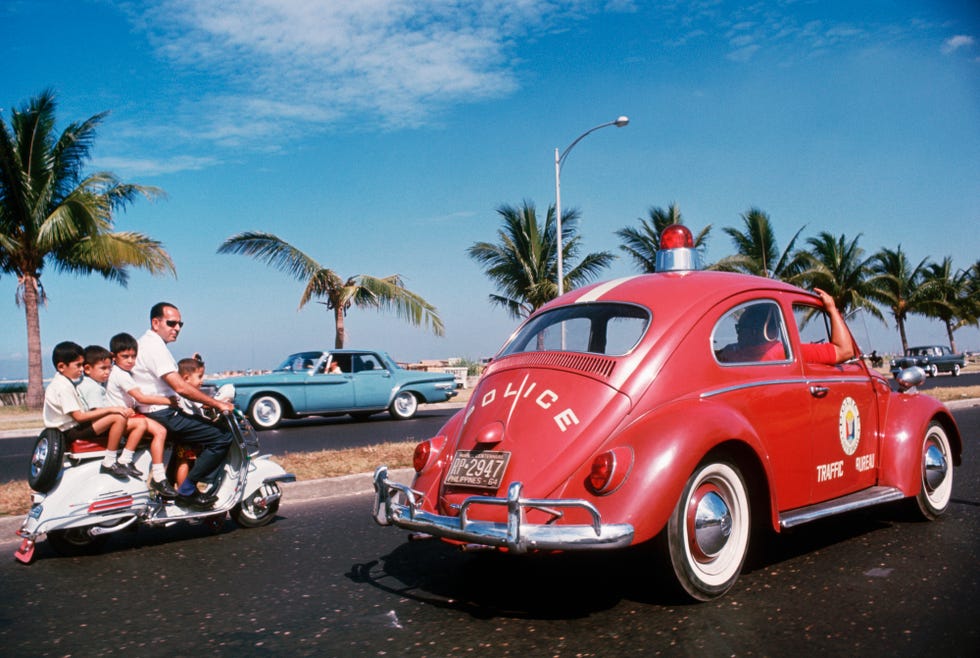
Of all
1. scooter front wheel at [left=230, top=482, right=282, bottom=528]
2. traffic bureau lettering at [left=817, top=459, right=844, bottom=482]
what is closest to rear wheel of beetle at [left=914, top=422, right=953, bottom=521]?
traffic bureau lettering at [left=817, top=459, right=844, bottom=482]

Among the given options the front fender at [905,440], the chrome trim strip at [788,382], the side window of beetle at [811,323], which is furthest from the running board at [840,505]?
the side window of beetle at [811,323]

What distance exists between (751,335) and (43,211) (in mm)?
22585

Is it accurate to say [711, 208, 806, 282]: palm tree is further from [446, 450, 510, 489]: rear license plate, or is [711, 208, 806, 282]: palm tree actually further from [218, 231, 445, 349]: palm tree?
[446, 450, 510, 489]: rear license plate

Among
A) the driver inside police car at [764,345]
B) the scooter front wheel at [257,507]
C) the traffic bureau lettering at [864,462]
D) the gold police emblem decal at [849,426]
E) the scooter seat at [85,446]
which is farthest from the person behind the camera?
the scooter front wheel at [257,507]

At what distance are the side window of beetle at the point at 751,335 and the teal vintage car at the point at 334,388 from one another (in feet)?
42.4

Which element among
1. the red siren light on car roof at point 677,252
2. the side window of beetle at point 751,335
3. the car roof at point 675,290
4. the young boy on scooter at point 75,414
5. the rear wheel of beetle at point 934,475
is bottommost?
the rear wheel of beetle at point 934,475

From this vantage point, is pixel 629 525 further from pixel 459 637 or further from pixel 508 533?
pixel 459 637

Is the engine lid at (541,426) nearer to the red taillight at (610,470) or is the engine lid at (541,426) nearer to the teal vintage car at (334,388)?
the red taillight at (610,470)

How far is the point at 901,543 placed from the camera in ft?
16.9

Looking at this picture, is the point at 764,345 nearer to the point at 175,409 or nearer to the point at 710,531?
the point at 710,531

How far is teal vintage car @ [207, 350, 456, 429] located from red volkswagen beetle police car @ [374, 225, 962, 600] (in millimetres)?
12395

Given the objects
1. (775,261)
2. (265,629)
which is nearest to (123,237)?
(265,629)

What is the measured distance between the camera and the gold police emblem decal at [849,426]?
5066 millimetres

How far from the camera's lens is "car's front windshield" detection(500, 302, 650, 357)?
464 cm
